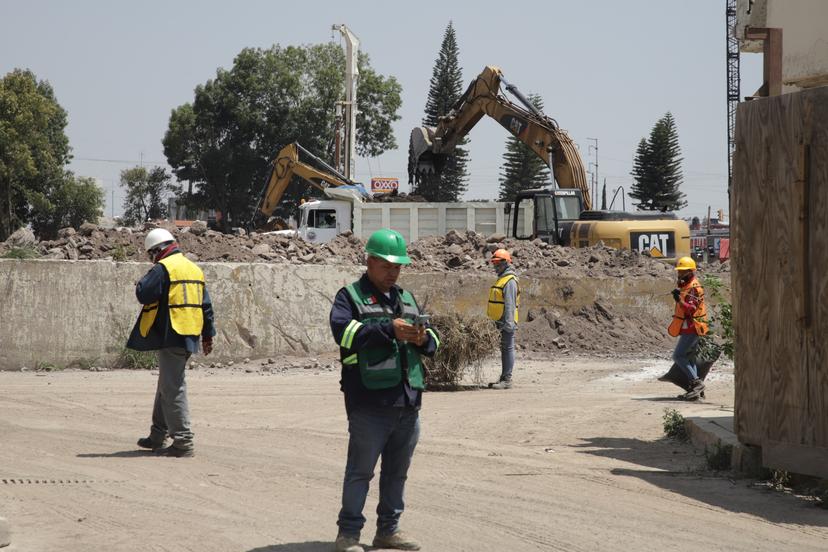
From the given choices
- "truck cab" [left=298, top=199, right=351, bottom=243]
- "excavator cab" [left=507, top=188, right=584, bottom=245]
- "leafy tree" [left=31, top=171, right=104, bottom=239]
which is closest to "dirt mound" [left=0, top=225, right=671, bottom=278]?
"excavator cab" [left=507, top=188, right=584, bottom=245]

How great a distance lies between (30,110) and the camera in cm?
4578

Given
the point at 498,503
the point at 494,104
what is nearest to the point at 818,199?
the point at 498,503

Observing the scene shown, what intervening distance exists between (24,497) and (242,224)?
5943cm

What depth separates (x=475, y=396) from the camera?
14.6m

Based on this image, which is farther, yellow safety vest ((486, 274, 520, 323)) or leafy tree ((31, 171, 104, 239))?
leafy tree ((31, 171, 104, 239))

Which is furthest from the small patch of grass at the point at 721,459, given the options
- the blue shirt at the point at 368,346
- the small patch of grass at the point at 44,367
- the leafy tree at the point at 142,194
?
the leafy tree at the point at 142,194

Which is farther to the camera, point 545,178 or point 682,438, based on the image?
point 545,178

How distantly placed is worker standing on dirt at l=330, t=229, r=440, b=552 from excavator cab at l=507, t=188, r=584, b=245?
24273 mm

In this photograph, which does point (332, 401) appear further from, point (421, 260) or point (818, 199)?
point (421, 260)

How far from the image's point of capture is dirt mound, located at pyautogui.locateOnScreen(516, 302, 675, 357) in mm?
21266

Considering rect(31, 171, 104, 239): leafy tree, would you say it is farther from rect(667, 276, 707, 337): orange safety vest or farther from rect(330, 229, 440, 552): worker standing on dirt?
rect(330, 229, 440, 552): worker standing on dirt

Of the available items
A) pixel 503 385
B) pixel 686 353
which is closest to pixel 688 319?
pixel 686 353

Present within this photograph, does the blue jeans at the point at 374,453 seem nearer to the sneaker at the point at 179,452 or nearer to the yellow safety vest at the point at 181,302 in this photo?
the sneaker at the point at 179,452

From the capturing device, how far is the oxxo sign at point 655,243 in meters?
29.0
